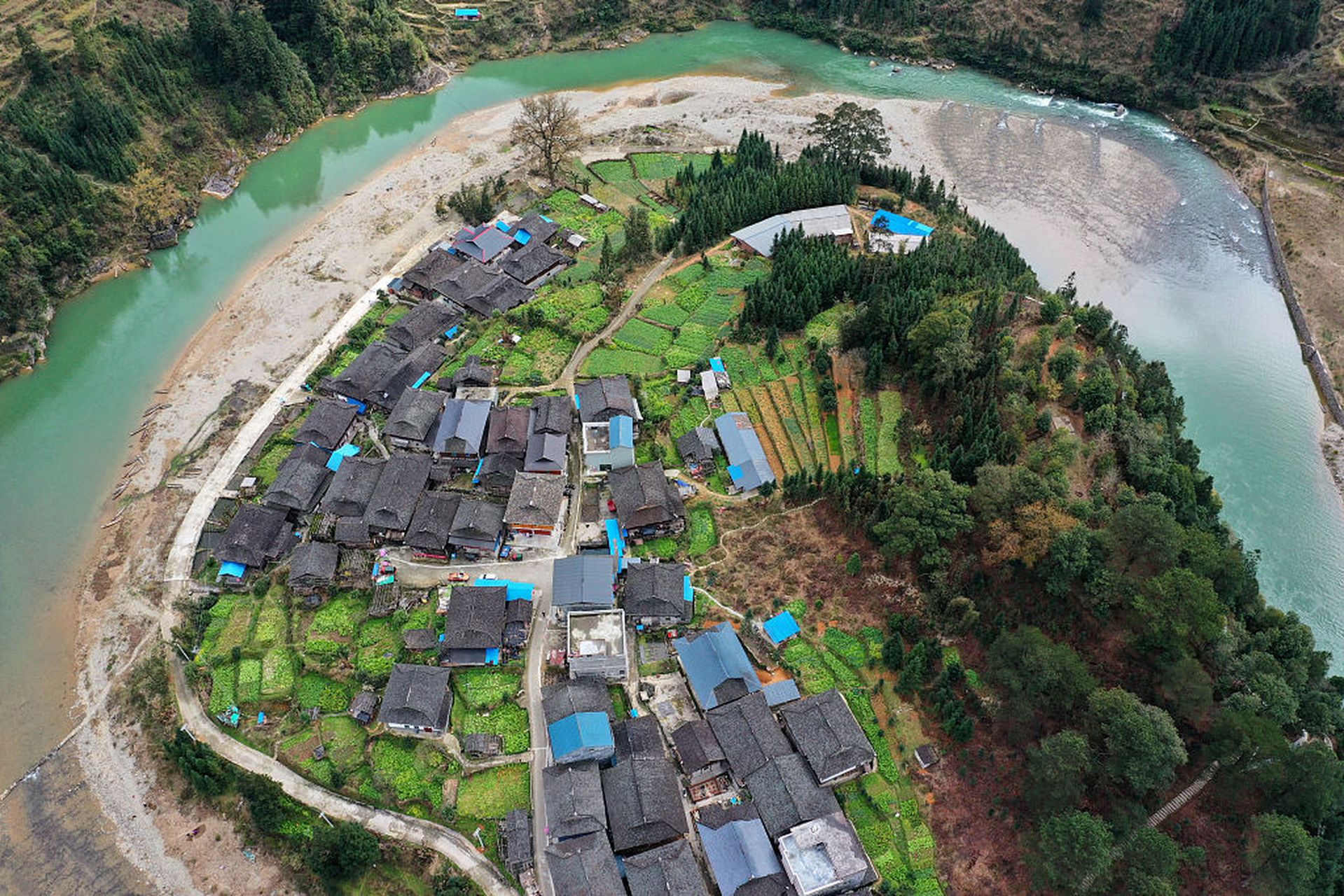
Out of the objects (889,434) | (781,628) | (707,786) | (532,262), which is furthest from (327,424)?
(889,434)

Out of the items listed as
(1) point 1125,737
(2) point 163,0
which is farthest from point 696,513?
(2) point 163,0

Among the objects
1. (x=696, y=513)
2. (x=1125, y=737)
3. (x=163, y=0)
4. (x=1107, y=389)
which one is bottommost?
(x=696, y=513)

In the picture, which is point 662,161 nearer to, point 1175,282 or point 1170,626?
point 1175,282

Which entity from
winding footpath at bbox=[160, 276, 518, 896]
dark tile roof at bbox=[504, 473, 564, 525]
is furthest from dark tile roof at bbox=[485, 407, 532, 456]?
winding footpath at bbox=[160, 276, 518, 896]

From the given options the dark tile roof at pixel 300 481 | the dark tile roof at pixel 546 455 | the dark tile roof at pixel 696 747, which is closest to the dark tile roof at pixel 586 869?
the dark tile roof at pixel 696 747

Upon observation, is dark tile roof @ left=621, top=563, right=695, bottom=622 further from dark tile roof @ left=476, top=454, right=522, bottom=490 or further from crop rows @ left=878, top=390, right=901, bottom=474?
crop rows @ left=878, top=390, right=901, bottom=474
